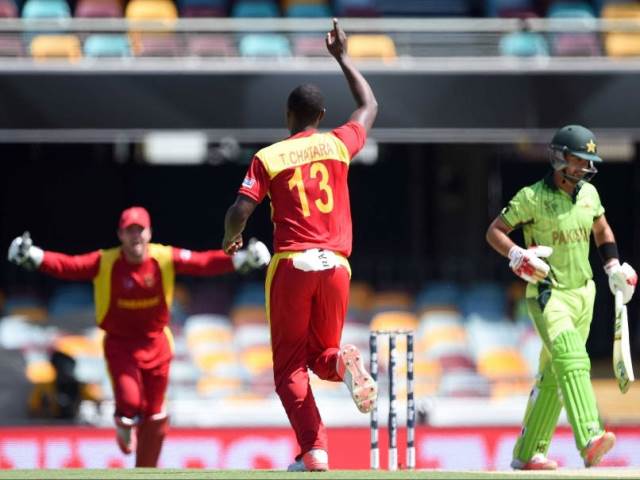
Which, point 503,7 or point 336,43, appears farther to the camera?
point 503,7

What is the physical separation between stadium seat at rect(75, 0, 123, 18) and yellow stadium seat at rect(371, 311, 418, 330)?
12.8 feet

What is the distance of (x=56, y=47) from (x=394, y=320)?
154 inches

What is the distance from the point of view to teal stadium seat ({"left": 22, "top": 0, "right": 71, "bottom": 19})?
58.1 ft

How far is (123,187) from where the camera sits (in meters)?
18.7

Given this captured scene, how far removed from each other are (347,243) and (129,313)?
10.0ft

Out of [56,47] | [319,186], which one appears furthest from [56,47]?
[319,186]

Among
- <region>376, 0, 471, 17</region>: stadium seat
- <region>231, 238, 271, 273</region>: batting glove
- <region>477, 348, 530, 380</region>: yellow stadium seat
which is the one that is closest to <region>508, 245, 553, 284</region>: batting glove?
<region>231, 238, 271, 273</region>: batting glove

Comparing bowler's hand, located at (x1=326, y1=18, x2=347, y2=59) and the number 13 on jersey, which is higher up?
bowler's hand, located at (x1=326, y1=18, x2=347, y2=59)

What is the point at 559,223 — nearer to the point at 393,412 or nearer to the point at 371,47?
the point at 393,412

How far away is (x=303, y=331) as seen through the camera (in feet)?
28.3

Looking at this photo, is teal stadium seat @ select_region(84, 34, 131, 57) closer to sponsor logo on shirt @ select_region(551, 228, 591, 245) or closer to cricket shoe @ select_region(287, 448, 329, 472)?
sponsor logo on shirt @ select_region(551, 228, 591, 245)

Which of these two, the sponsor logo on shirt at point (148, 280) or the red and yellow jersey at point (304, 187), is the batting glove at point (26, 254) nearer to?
the sponsor logo on shirt at point (148, 280)

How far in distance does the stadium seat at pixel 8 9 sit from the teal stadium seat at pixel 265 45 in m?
2.31

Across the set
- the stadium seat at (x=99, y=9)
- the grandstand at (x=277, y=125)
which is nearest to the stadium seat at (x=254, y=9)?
the grandstand at (x=277, y=125)
